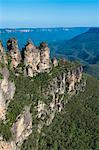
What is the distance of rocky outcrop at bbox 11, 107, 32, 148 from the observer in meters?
80.9

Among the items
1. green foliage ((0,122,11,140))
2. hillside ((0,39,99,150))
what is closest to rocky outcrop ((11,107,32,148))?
hillside ((0,39,99,150))

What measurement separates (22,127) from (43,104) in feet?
44.0

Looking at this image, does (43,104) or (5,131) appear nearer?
(5,131)

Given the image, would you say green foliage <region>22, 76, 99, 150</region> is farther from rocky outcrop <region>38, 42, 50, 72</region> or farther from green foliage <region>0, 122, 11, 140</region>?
rocky outcrop <region>38, 42, 50, 72</region>

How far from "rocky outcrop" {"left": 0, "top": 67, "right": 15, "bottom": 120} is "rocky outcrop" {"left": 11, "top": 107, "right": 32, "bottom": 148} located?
10.5ft

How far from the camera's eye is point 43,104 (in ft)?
319

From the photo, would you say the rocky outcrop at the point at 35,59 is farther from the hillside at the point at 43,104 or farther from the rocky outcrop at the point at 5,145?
the rocky outcrop at the point at 5,145

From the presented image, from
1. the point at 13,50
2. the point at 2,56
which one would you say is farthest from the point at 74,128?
the point at 2,56

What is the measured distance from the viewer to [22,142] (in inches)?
3378

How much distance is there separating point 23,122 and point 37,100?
1049cm

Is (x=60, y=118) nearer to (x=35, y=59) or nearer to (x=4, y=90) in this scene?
(x=35, y=59)

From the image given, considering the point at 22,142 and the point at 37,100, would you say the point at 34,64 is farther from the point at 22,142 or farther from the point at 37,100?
the point at 22,142

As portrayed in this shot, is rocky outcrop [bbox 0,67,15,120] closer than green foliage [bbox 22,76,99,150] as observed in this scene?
Yes

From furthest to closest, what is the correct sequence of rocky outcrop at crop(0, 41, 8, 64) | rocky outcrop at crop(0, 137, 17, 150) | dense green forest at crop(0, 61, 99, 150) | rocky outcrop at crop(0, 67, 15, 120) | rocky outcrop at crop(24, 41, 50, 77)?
rocky outcrop at crop(24, 41, 50, 77)
rocky outcrop at crop(0, 41, 8, 64)
dense green forest at crop(0, 61, 99, 150)
rocky outcrop at crop(0, 67, 15, 120)
rocky outcrop at crop(0, 137, 17, 150)
